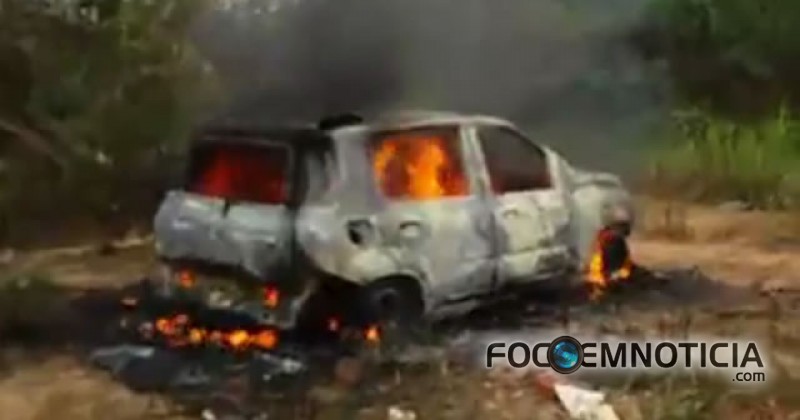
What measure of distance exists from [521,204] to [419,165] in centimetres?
13

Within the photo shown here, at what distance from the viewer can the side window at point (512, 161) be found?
131 centimetres

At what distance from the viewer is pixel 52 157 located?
1297 mm

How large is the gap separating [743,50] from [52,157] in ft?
2.54

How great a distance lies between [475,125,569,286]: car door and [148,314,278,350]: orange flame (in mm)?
269

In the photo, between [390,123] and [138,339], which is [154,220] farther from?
[390,123]

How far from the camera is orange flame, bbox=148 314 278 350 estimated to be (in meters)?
1.28

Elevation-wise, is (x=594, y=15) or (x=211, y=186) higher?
(x=594, y=15)

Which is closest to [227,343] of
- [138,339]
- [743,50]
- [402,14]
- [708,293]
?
[138,339]

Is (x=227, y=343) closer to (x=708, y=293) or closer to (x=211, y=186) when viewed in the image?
(x=211, y=186)

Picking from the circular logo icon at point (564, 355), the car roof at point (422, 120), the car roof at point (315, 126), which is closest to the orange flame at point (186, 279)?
the car roof at point (315, 126)

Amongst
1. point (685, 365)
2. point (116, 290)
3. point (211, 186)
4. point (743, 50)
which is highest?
point (743, 50)

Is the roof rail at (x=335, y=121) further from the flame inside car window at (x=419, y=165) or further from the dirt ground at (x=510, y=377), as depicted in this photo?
the dirt ground at (x=510, y=377)

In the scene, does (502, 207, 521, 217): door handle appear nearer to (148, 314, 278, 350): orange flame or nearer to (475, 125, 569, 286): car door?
(475, 125, 569, 286): car door

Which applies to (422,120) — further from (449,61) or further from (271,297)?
(271,297)
